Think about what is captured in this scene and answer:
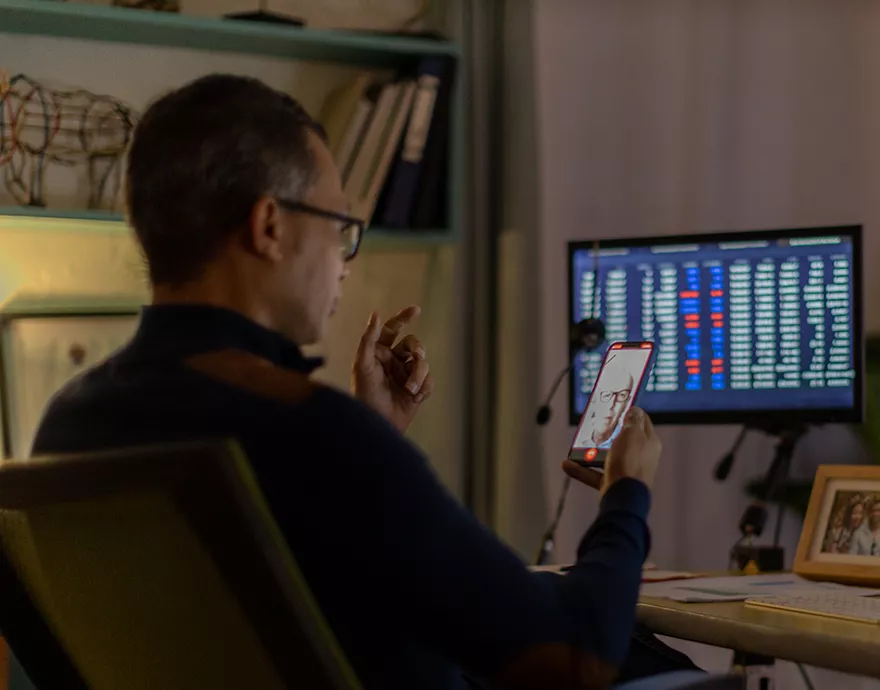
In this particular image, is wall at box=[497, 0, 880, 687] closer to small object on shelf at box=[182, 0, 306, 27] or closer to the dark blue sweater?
small object on shelf at box=[182, 0, 306, 27]

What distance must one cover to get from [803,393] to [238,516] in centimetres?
140

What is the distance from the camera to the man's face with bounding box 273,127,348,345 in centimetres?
104

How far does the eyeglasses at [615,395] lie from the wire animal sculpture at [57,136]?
46.1 inches

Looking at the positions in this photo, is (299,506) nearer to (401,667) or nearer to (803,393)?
(401,667)

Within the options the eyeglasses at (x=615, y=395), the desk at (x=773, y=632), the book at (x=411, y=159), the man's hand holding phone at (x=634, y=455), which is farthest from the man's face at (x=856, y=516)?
the book at (x=411, y=159)

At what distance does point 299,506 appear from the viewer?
868mm

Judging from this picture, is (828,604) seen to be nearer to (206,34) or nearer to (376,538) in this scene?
(376,538)

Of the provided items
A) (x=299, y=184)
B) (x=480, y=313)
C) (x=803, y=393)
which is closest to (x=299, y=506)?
(x=299, y=184)

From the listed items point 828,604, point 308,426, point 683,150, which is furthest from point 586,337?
point 308,426

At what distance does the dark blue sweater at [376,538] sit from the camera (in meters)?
0.85

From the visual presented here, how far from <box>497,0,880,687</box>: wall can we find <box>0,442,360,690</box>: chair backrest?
1.45 meters

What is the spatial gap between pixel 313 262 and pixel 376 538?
32cm

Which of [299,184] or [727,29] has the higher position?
[727,29]

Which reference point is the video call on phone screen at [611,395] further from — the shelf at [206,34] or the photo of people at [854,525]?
the shelf at [206,34]
